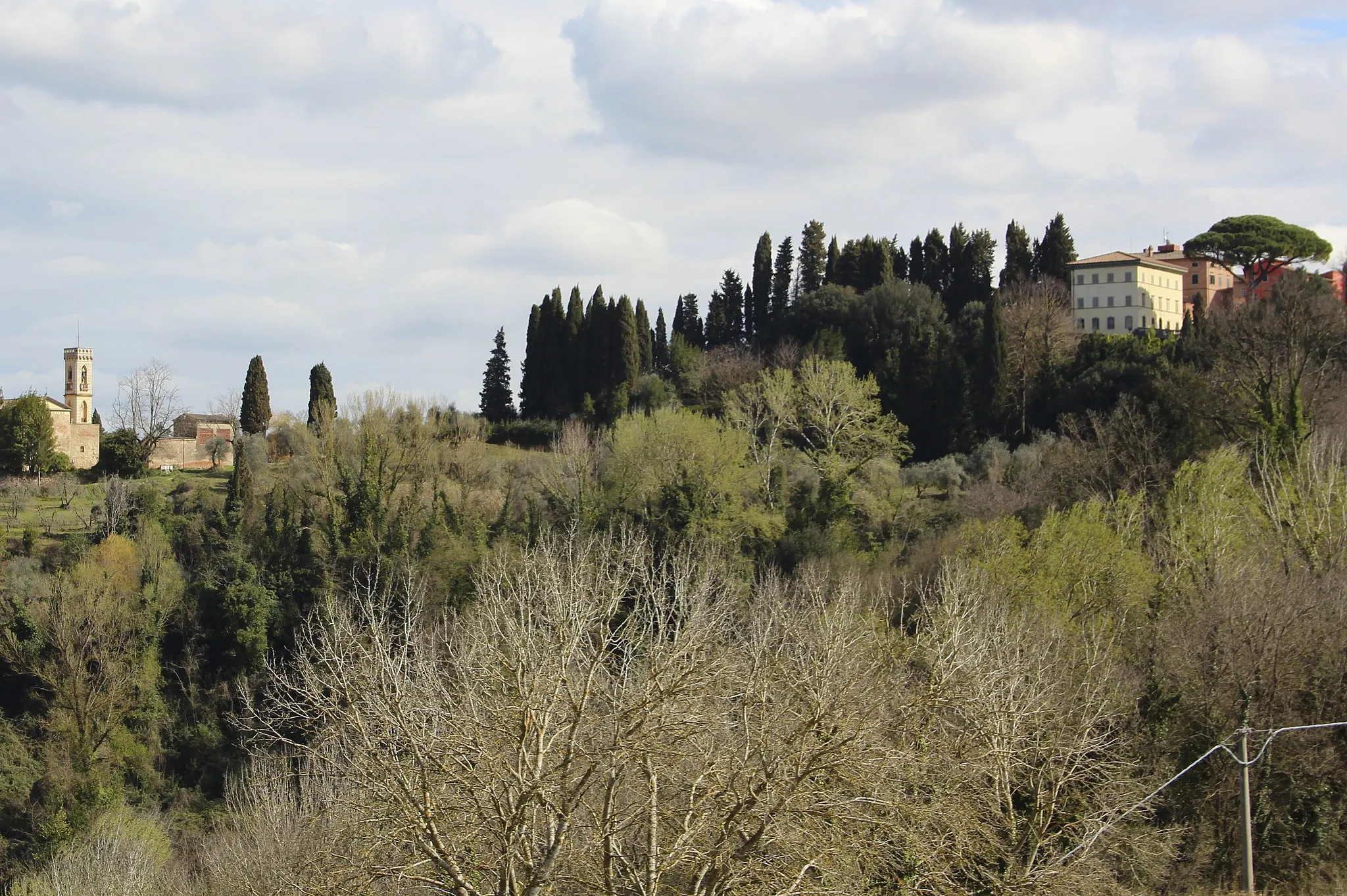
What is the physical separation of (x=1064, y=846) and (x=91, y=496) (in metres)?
37.5

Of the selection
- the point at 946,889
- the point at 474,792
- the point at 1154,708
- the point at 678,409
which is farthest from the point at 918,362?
the point at 474,792

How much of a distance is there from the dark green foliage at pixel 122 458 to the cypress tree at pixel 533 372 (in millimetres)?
15376

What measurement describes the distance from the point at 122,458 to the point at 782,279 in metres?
28.6

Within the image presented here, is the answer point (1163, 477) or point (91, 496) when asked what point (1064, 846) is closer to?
point (1163, 477)

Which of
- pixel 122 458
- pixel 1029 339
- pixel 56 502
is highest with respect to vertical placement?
pixel 1029 339

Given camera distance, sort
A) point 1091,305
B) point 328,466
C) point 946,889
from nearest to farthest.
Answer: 1. point 946,889
2. point 328,466
3. point 1091,305

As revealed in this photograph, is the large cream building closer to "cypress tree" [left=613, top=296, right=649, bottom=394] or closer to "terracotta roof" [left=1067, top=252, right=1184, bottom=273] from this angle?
"terracotta roof" [left=1067, top=252, right=1184, bottom=273]

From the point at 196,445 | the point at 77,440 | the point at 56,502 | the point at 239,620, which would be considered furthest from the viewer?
the point at 196,445

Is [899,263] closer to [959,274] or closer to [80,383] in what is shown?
[959,274]

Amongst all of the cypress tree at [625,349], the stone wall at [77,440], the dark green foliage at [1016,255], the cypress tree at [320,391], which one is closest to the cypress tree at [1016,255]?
the dark green foliage at [1016,255]

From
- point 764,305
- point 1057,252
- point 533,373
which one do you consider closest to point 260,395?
point 533,373

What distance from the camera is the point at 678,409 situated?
46.8 meters

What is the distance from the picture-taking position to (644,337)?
57375mm

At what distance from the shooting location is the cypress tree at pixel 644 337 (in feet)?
186
